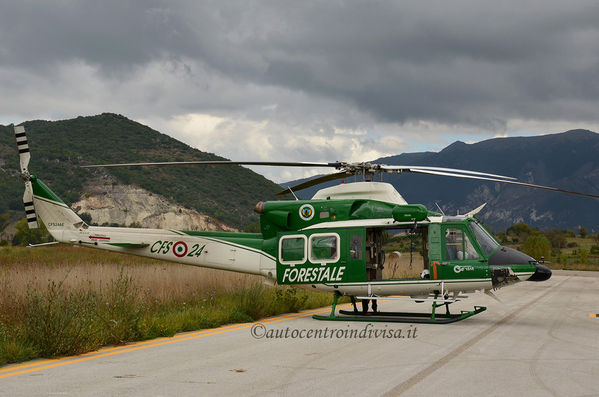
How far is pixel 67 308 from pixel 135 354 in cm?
129

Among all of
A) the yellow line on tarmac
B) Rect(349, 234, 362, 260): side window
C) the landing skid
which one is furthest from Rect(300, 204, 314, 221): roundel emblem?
the yellow line on tarmac

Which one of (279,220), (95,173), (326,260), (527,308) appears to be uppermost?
(95,173)

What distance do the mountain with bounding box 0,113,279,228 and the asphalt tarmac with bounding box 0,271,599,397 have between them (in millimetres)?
84891

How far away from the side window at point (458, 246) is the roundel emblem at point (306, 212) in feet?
10.9

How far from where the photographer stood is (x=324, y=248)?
1416 cm

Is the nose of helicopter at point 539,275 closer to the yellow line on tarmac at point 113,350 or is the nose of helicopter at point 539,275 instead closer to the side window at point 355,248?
the side window at point 355,248

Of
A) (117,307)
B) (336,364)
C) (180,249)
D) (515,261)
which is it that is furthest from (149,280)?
(515,261)

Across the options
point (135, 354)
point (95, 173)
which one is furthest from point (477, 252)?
point (95, 173)

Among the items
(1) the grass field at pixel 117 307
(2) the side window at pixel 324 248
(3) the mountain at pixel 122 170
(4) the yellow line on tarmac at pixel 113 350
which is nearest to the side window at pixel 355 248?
(2) the side window at pixel 324 248

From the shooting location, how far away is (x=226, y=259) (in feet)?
50.2

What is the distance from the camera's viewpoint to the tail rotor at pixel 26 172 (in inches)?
582

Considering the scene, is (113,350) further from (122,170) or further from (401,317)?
(122,170)

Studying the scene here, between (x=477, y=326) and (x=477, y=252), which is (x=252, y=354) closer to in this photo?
(x=477, y=326)

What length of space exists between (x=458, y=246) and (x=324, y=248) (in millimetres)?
3148
